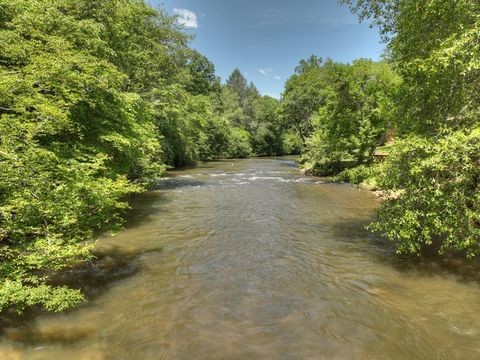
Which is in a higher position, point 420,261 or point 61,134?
point 61,134

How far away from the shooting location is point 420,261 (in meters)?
9.09

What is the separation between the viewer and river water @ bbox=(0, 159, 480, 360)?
18.4 feet

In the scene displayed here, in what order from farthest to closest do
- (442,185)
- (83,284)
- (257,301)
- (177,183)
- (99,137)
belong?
1. (177,183)
2. (99,137)
3. (83,284)
4. (442,185)
5. (257,301)

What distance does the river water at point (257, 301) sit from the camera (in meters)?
5.61

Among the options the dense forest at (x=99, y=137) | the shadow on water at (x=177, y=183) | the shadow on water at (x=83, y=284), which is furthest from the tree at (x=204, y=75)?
the shadow on water at (x=83, y=284)

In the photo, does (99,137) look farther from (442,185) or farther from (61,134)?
(442,185)

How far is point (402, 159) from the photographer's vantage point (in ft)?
26.8

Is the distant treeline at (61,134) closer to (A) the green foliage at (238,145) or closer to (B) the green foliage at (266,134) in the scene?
(A) the green foliage at (238,145)

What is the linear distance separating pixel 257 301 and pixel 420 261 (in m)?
5.16

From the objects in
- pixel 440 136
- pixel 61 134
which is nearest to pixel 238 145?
pixel 61 134

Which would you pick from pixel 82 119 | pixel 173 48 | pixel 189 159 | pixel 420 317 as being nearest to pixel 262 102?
pixel 189 159

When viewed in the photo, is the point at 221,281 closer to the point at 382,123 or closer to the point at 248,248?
the point at 248,248

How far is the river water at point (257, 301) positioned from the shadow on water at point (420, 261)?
0.05m

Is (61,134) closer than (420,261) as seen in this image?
No
